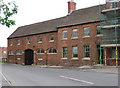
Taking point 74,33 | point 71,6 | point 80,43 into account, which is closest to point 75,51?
point 80,43

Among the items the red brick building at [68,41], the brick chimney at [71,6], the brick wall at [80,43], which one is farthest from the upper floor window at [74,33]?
the brick chimney at [71,6]

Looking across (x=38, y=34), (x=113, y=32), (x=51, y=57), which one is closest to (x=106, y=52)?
(x=113, y=32)

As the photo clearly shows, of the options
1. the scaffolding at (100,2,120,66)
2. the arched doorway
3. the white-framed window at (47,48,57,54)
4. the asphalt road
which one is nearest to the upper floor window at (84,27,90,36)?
the scaffolding at (100,2,120,66)

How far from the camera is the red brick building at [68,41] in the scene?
958 inches

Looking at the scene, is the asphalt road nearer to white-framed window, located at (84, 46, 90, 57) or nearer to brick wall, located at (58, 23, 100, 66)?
brick wall, located at (58, 23, 100, 66)

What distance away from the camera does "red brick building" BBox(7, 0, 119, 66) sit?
79.8ft

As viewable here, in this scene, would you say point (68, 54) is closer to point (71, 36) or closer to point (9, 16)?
point (71, 36)

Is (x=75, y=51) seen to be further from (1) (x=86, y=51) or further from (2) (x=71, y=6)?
(2) (x=71, y=6)

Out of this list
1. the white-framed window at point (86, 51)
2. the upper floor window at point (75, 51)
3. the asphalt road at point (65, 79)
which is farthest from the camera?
the upper floor window at point (75, 51)

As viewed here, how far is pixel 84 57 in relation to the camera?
2517 cm

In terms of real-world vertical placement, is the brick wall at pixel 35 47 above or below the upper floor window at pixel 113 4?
below

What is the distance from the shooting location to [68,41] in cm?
2777

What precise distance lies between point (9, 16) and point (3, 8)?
1.68 ft

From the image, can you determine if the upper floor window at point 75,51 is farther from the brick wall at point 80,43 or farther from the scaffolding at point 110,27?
the scaffolding at point 110,27
